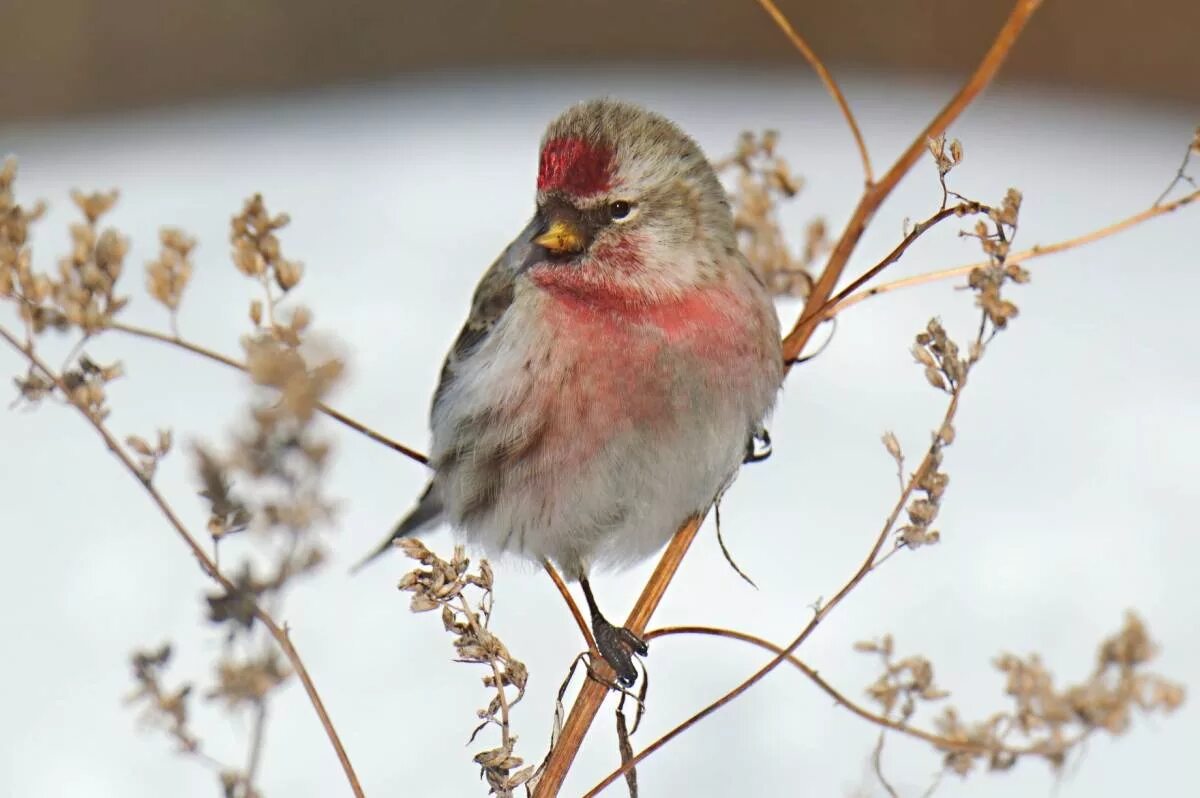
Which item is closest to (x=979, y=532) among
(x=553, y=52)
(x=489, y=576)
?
(x=489, y=576)

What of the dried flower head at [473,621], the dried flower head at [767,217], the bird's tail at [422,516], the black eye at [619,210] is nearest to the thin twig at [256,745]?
the dried flower head at [473,621]

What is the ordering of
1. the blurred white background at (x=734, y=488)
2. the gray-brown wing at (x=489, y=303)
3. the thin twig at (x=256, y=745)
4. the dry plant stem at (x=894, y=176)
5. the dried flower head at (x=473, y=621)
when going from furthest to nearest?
1. the blurred white background at (x=734, y=488)
2. the gray-brown wing at (x=489, y=303)
3. the dry plant stem at (x=894, y=176)
4. the dried flower head at (x=473, y=621)
5. the thin twig at (x=256, y=745)

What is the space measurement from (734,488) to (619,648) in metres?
Result: 1.18

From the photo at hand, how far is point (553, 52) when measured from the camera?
17.6ft

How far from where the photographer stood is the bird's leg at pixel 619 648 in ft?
7.09

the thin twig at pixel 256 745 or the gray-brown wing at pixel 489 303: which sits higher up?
the gray-brown wing at pixel 489 303

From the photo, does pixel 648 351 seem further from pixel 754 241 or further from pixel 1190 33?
pixel 1190 33

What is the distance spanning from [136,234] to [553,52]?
6.01 feet

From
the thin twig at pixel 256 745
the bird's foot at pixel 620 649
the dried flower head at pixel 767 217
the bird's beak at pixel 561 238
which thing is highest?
the dried flower head at pixel 767 217

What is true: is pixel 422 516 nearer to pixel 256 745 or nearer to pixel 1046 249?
pixel 1046 249

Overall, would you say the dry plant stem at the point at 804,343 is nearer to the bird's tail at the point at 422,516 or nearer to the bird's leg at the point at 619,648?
the bird's leg at the point at 619,648

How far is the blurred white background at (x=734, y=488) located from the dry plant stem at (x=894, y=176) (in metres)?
0.76

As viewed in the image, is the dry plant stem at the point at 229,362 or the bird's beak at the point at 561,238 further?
the bird's beak at the point at 561,238

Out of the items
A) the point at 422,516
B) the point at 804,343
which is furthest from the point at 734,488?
the point at 804,343
